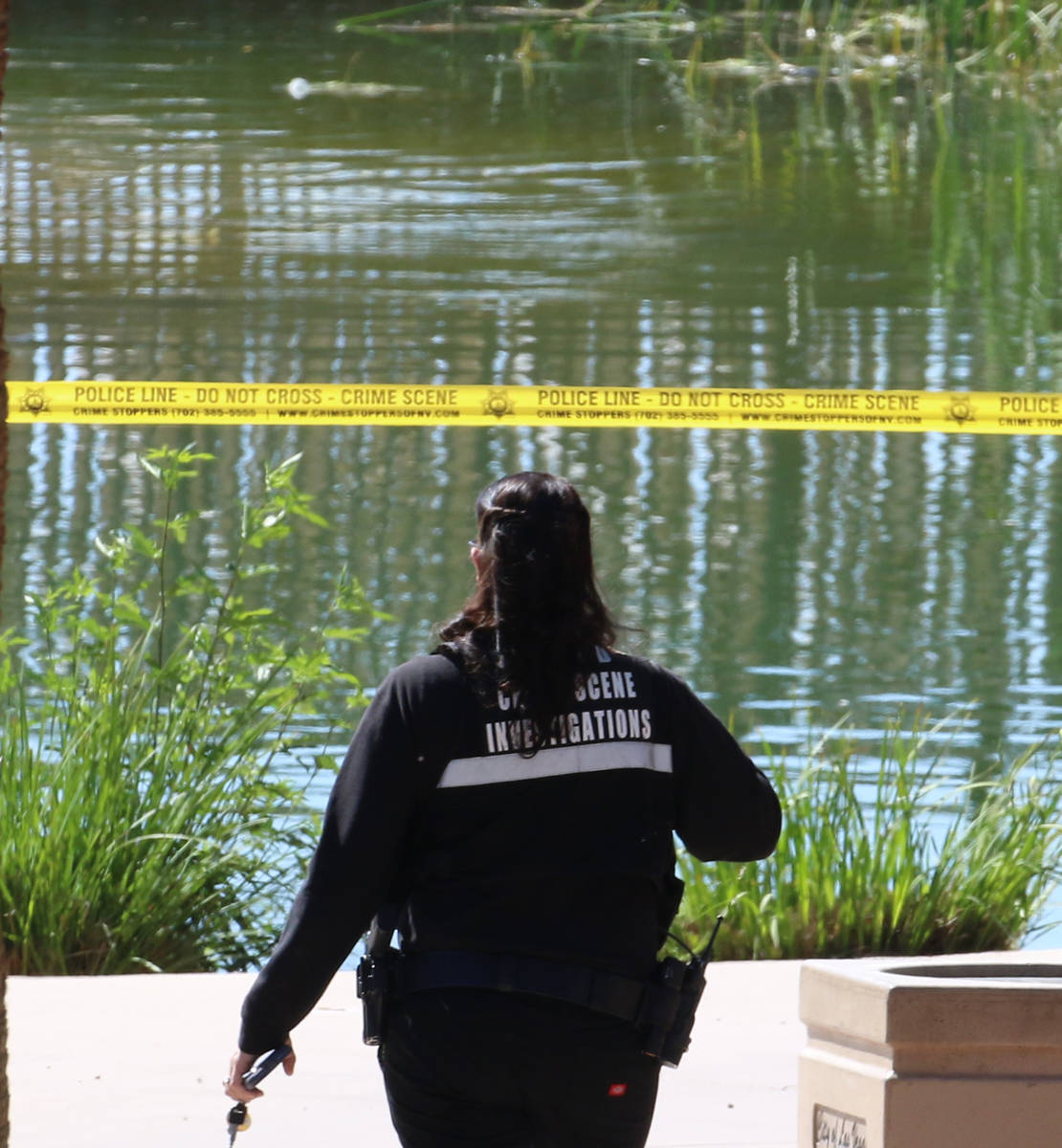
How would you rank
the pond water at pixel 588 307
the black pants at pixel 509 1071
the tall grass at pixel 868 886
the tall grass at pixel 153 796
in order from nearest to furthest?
the black pants at pixel 509 1071 → the tall grass at pixel 153 796 → the tall grass at pixel 868 886 → the pond water at pixel 588 307

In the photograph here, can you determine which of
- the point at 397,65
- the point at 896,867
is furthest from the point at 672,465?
the point at 397,65

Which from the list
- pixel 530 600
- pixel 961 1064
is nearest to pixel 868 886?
pixel 961 1064

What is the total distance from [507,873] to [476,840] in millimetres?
54

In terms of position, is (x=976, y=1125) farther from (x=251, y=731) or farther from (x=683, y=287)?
(x=683, y=287)

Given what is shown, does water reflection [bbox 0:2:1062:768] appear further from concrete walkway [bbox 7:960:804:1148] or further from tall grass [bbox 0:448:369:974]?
concrete walkway [bbox 7:960:804:1148]

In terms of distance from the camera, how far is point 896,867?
499 cm

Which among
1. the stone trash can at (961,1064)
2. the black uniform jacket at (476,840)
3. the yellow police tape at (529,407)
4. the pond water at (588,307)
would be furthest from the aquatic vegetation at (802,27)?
the black uniform jacket at (476,840)

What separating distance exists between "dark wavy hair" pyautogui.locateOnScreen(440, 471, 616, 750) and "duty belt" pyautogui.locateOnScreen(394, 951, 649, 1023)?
29 centimetres

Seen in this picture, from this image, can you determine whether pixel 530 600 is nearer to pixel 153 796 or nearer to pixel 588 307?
pixel 153 796

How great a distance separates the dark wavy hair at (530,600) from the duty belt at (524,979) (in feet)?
0.94

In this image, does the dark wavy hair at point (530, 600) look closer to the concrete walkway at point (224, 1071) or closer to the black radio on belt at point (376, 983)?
the black radio on belt at point (376, 983)

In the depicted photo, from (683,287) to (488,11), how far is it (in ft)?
24.3

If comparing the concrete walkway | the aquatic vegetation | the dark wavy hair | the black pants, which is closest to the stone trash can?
the black pants

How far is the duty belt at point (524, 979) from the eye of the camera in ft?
7.83
